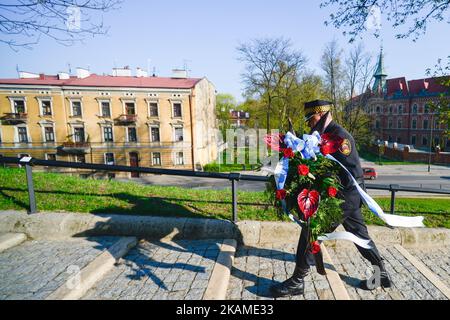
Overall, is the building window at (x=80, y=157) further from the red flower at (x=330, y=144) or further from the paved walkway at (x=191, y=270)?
the red flower at (x=330, y=144)

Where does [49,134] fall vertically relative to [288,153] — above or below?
above

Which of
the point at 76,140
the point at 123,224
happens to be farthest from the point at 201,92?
the point at 123,224

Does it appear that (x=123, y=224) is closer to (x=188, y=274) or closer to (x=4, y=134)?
(x=188, y=274)

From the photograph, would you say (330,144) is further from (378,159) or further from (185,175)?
(378,159)

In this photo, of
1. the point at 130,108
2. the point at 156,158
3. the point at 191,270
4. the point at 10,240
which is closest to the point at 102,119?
the point at 130,108

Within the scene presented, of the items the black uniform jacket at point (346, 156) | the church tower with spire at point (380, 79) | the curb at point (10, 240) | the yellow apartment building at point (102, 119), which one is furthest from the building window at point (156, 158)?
the church tower with spire at point (380, 79)

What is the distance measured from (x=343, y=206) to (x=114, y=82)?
32.1 m

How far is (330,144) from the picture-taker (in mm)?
2389

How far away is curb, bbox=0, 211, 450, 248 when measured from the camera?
3.86m

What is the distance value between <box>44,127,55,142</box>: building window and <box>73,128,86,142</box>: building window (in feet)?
8.76

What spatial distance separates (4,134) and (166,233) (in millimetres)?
36465

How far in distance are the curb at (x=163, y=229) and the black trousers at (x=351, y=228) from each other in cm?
108

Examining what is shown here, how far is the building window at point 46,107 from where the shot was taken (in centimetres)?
2906
